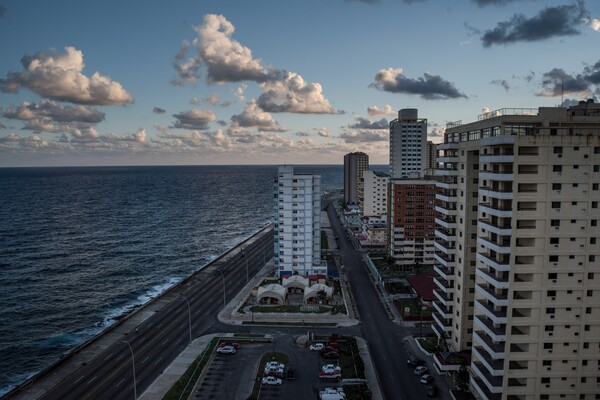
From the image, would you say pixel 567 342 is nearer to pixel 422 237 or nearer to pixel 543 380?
pixel 543 380

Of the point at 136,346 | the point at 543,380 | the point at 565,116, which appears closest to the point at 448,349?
the point at 543,380

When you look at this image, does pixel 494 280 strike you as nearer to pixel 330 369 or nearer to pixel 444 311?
pixel 444 311

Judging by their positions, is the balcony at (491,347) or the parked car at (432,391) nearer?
the balcony at (491,347)

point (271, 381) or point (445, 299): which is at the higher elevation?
point (445, 299)

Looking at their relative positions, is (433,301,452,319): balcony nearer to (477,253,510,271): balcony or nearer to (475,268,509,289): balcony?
(475,268,509,289): balcony

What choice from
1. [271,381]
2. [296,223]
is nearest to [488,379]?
[271,381]

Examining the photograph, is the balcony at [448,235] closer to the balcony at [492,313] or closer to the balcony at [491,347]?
the balcony at [492,313]

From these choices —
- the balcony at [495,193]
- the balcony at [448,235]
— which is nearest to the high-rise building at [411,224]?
the balcony at [448,235]

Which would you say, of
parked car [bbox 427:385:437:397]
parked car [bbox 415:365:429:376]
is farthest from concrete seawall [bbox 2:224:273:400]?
parked car [bbox 427:385:437:397]
